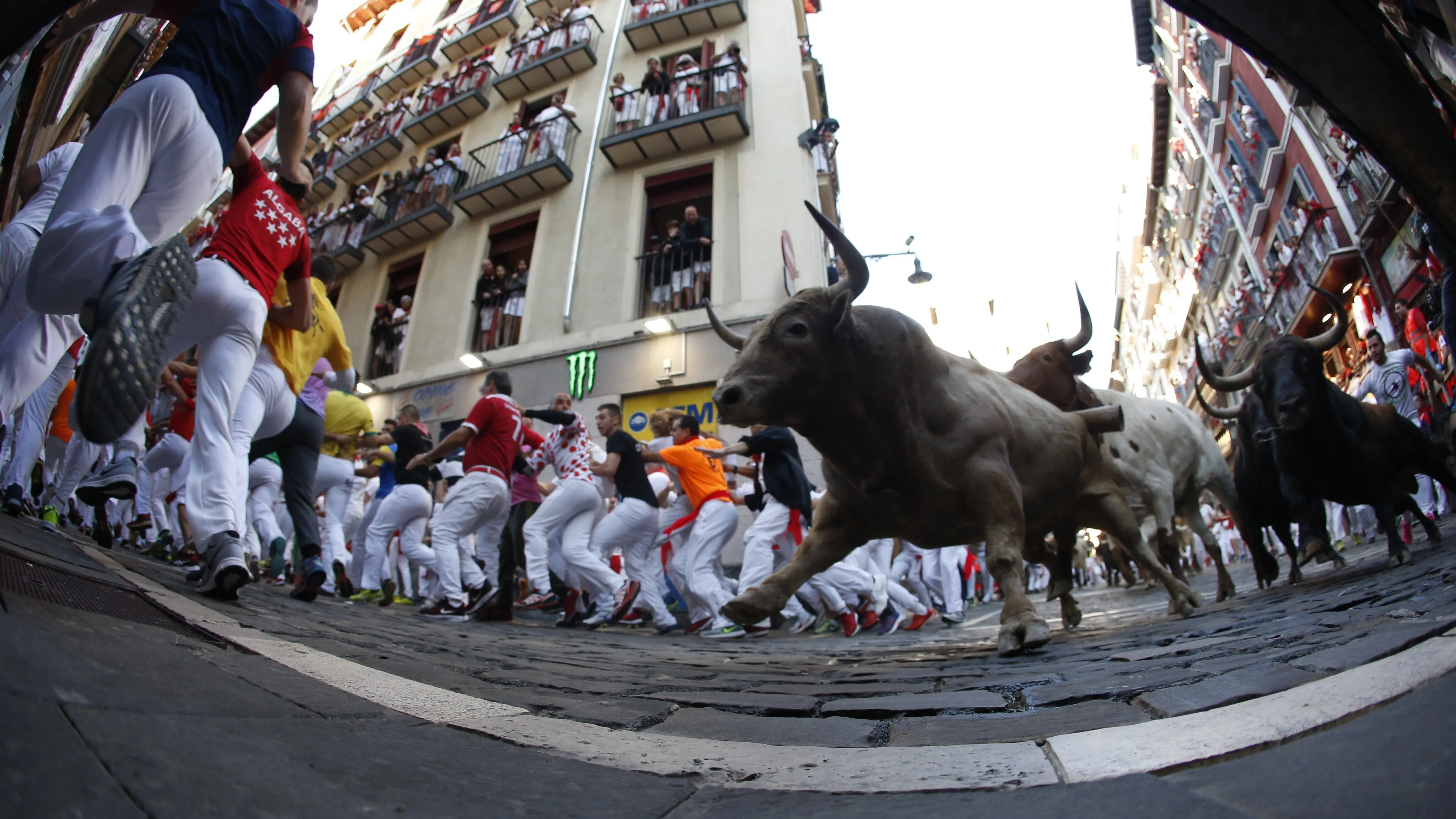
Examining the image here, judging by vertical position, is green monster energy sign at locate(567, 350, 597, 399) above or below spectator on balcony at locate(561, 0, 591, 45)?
below

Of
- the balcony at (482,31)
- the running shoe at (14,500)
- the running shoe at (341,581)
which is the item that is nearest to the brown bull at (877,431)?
the running shoe at (14,500)

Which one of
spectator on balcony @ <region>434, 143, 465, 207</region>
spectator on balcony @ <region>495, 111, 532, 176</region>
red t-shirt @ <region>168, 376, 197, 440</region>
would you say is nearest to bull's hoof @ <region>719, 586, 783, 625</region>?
red t-shirt @ <region>168, 376, 197, 440</region>

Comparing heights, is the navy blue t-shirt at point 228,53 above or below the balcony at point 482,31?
below

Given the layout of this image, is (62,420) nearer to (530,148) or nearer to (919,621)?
→ (919,621)

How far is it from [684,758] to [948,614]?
27.7 feet

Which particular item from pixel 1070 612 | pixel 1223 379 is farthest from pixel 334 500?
pixel 1223 379

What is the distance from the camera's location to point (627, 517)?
706 centimetres

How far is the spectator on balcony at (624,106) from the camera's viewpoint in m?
17.2

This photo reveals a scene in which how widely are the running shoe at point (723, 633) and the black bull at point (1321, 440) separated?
427 cm

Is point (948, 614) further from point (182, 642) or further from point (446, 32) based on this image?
point (446, 32)

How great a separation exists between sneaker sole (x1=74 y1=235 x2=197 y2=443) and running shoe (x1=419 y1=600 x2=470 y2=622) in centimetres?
502

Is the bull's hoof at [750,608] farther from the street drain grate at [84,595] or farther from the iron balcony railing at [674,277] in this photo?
the iron balcony railing at [674,277]

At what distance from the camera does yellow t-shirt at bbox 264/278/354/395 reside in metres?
4.14

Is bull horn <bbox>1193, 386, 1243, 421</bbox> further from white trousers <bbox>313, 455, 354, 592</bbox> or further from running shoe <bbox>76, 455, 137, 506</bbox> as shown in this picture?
white trousers <bbox>313, 455, 354, 592</bbox>
